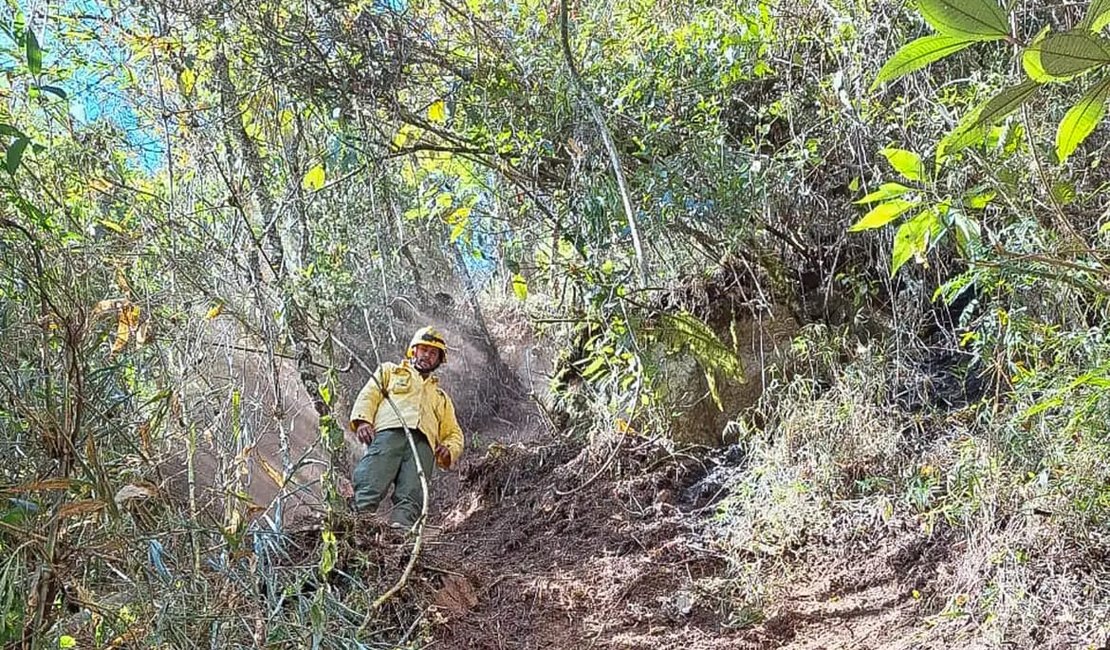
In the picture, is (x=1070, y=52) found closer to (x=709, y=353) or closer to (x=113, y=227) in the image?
(x=113, y=227)

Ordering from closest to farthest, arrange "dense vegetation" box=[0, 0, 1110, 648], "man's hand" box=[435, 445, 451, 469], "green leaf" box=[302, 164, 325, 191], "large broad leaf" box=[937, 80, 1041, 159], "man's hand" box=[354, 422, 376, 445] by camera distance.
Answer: "large broad leaf" box=[937, 80, 1041, 159] < "dense vegetation" box=[0, 0, 1110, 648] < "green leaf" box=[302, 164, 325, 191] < "man's hand" box=[354, 422, 376, 445] < "man's hand" box=[435, 445, 451, 469]

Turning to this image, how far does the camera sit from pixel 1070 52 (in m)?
1.03

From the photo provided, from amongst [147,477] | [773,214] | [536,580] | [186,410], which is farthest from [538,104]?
[147,477]

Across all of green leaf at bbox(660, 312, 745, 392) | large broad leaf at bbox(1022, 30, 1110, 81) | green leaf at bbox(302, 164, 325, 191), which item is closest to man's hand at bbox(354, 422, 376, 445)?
green leaf at bbox(302, 164, 325, 191)

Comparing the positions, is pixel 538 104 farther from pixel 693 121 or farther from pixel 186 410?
pixel 186 410

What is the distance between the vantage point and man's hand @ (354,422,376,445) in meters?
3.96

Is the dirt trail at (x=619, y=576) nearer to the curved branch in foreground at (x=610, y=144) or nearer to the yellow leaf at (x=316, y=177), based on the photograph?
the curved branch in foreground at (x=610, y=144)

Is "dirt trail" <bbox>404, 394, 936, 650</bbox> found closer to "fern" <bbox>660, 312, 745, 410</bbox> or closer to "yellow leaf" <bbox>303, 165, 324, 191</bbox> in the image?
"fern" <bbox>660, 312, 745, 410</bbox>

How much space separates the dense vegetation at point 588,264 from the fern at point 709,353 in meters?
0.02

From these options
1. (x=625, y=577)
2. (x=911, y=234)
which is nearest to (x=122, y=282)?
(x=911, y=234)

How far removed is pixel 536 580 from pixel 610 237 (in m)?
1.42

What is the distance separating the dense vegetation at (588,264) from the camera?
1.50 meters

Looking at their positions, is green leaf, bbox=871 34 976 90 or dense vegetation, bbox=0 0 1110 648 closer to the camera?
green leaf, bbox=871 34 976 90

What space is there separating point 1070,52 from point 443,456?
3429 millimetres
